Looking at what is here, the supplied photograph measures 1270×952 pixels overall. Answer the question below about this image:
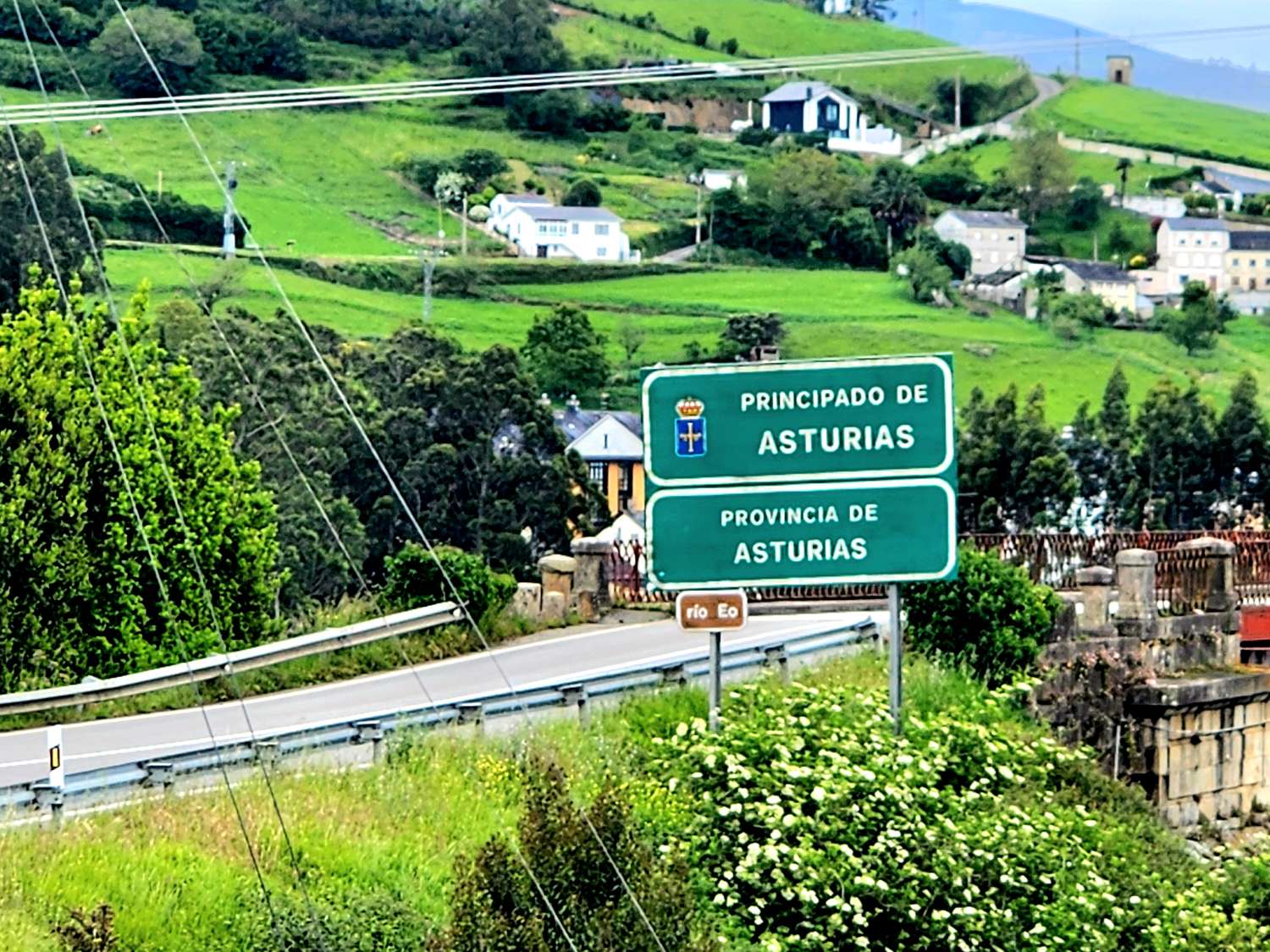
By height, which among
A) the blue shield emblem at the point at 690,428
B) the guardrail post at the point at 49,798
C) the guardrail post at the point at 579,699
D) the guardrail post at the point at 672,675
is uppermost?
the blue shield emblem at the point at 690,428

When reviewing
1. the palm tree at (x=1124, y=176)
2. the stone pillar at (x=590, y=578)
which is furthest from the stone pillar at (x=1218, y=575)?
the palm tree at (x=1124, y=176)

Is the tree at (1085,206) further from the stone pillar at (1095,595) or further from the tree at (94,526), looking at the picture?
the stone pillar at (1095,595)

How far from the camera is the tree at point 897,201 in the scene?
174m

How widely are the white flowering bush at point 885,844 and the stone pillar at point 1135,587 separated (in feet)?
29.8

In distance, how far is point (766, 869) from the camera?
17344 mm

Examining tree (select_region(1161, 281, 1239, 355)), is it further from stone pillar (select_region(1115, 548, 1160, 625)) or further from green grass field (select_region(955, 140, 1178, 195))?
stone pillar (select_region(1115, 548, 1160, 625))

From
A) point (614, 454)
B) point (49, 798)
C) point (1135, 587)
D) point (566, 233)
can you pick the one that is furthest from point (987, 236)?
point (49, 798)

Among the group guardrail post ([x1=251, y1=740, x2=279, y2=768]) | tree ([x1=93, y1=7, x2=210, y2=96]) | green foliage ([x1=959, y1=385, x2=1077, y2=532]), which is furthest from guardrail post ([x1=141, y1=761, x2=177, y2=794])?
tree ([x1=93, y1=7, x2=210, y2=96])

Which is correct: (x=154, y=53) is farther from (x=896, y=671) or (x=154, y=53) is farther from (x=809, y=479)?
(x=896, y=671)

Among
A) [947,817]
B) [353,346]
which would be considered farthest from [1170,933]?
[353,346]

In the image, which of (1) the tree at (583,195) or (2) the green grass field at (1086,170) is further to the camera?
(2) the green grass field at (1086,170)

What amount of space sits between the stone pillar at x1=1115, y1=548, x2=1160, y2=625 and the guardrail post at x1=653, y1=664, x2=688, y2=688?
8364mm

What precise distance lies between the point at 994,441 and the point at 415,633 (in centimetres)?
5208

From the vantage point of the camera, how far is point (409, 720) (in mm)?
19766
